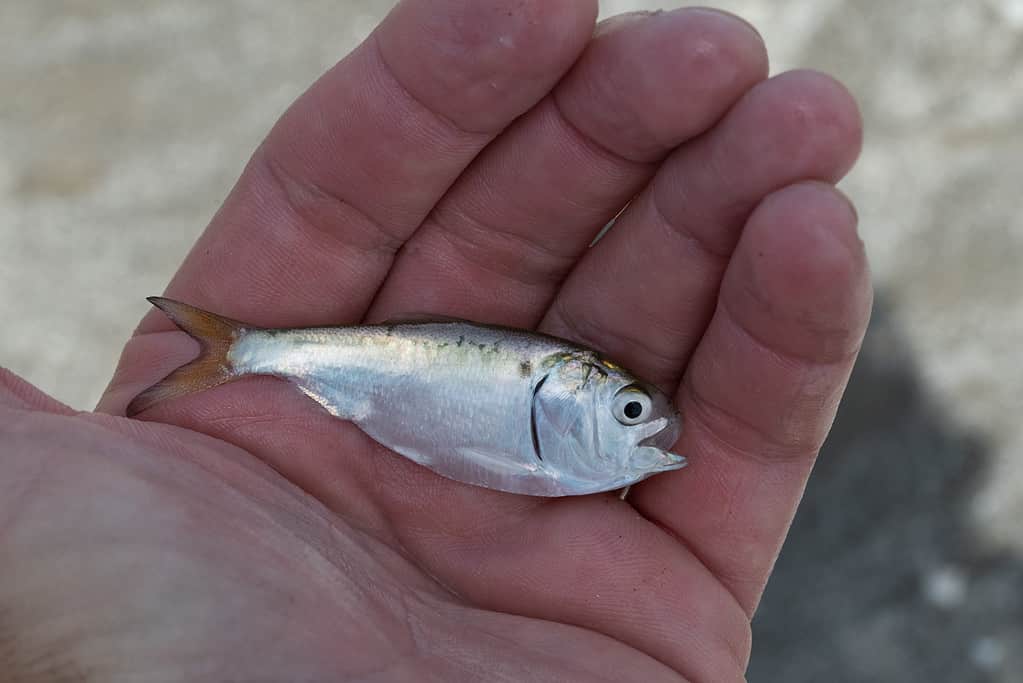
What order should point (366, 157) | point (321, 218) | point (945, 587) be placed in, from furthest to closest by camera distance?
1. point (945, 587)
2. point (321, 218)
3. point (366, 157)

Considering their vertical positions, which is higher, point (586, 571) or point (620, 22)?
point (620, 22)

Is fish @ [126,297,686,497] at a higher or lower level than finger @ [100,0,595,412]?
lower

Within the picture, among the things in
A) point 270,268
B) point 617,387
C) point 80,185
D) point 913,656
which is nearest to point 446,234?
point 270,268

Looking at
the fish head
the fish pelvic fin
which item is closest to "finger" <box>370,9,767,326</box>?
the fish head

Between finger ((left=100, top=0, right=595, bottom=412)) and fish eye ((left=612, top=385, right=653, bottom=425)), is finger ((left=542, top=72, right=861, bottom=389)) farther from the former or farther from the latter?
finger ((left=100, top=0, right=595, bottom=412))

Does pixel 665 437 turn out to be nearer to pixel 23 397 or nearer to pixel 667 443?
pixel 667 443

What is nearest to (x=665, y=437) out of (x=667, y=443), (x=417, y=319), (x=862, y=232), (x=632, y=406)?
(x=667, y=443)

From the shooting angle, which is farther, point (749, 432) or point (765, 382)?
point (749, 432)

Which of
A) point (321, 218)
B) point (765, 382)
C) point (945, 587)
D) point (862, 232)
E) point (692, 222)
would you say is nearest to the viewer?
point (765, 382)
